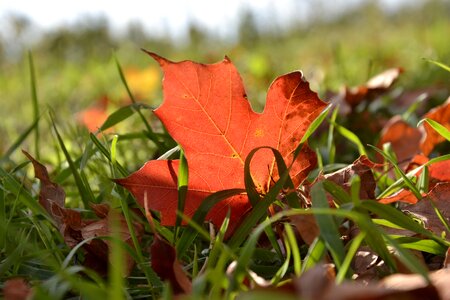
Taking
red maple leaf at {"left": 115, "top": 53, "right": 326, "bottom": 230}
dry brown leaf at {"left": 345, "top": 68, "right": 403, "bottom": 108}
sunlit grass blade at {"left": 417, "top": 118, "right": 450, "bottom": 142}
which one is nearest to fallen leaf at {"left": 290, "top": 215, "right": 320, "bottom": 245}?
red maple leaf at {"left": 115, "top": 53, "right": 326, "bottom": 230}

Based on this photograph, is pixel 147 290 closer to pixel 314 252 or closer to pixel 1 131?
pixel 314 252

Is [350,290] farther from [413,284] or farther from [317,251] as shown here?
[317,251]

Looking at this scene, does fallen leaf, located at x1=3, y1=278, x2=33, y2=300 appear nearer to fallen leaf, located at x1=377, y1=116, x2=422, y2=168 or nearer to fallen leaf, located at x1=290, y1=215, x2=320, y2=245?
fallen leaf, located at x1=290, y1=215, x2=320, y2=245

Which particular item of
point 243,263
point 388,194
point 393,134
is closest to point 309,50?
point 393,134

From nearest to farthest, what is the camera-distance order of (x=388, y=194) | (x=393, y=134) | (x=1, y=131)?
(x=388, y=194)
(x=393, y=134)
(x=1, y=131)

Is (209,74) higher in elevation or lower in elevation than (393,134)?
higher

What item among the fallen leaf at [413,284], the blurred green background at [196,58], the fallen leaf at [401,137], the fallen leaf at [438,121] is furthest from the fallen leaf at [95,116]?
the fallen leaf at [413,284]

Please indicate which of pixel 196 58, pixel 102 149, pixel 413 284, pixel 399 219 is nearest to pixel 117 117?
pixel 102 149
